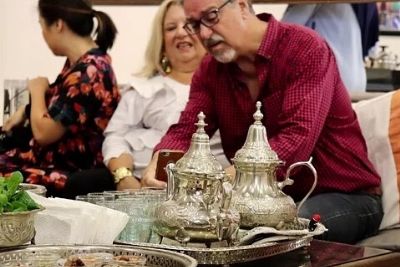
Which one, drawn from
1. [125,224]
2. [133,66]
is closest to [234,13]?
[125,224]

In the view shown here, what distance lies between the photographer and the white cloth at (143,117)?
9.81ft

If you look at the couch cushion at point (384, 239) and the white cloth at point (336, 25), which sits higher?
the white cloth at point (336, 25)

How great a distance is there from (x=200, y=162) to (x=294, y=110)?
2.42ft

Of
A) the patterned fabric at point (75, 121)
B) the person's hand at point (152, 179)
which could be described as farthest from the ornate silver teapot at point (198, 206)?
the patterned fabric at point (75, 121)

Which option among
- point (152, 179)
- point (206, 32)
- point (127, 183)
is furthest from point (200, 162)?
point (127, 183)

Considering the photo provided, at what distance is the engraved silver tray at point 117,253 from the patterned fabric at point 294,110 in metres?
0.89

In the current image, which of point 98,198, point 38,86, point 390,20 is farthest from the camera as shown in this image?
point 390,20

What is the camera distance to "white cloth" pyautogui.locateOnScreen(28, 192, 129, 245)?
4.71 feet

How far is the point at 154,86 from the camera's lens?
10.1 feet

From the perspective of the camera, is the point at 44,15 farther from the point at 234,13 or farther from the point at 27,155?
the point at 234,13

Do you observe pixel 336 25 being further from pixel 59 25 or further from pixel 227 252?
pixel 227 252

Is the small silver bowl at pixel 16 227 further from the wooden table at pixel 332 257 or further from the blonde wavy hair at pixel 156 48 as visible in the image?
the blonde wavy hair at pixel 156 48

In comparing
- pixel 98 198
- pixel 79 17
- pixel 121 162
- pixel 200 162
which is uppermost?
pixel 79 17

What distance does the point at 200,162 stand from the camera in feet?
5.01
